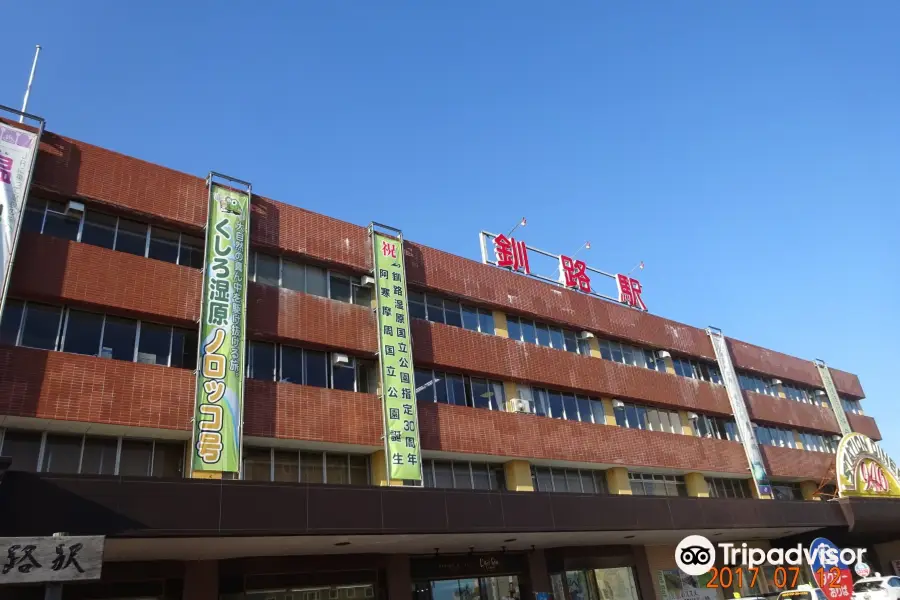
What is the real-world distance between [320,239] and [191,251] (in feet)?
14.5

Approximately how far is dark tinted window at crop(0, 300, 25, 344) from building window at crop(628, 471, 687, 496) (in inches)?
941

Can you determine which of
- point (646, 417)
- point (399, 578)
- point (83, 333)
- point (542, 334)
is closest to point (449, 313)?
point (542, 334)

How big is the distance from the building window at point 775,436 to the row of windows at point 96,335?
31828 millimetres

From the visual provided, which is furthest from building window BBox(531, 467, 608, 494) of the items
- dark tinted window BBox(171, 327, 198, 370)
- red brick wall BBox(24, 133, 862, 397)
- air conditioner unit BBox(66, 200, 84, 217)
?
air conditioner unit BBox(66, 200, 84, 217)

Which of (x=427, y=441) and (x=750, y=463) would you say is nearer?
(x=427, y=441)

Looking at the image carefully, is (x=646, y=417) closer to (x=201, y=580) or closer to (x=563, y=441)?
(x=563, y=441)

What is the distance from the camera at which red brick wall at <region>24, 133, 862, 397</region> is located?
1841 centimetres

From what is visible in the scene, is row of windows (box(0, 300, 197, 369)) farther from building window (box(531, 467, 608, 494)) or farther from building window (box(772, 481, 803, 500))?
building window (box(772, 481, 803, 500))

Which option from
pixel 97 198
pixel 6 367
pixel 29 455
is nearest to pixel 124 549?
pixel 29 455

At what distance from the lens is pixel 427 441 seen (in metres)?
22.0

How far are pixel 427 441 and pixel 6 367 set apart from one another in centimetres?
1209

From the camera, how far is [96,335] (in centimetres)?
1733

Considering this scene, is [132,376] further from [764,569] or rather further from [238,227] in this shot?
[764,569]

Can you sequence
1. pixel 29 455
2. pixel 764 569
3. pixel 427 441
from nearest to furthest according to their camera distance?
1. pixel 29 455
2. pixel 427 441
3. pixel 764 569
